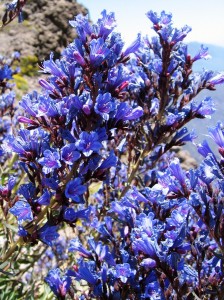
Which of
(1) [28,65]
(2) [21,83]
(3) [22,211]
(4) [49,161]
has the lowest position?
(2) [21,83]

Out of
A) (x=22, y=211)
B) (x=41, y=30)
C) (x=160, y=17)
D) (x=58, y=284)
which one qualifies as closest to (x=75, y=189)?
(x=22, y=211)

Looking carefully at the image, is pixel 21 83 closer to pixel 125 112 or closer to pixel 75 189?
pixel 125 112

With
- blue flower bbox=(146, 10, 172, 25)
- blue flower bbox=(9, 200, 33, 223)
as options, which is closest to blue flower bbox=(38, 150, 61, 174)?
blue flower bbox=(9, 200, 33, 223)

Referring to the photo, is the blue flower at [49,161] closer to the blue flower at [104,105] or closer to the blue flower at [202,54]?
the blue flower at [104,105]

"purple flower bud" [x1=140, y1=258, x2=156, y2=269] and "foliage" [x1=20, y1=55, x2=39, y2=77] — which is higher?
"purple flower bud" [x1=140, y1=258, x2=156, y2=269]

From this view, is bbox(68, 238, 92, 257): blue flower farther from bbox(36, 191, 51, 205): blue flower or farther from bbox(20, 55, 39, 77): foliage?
bbox(20, 55, 39, 77): foliage

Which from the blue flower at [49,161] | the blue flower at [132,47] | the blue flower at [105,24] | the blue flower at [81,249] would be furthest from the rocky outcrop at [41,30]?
the blue flower at [49,161]
